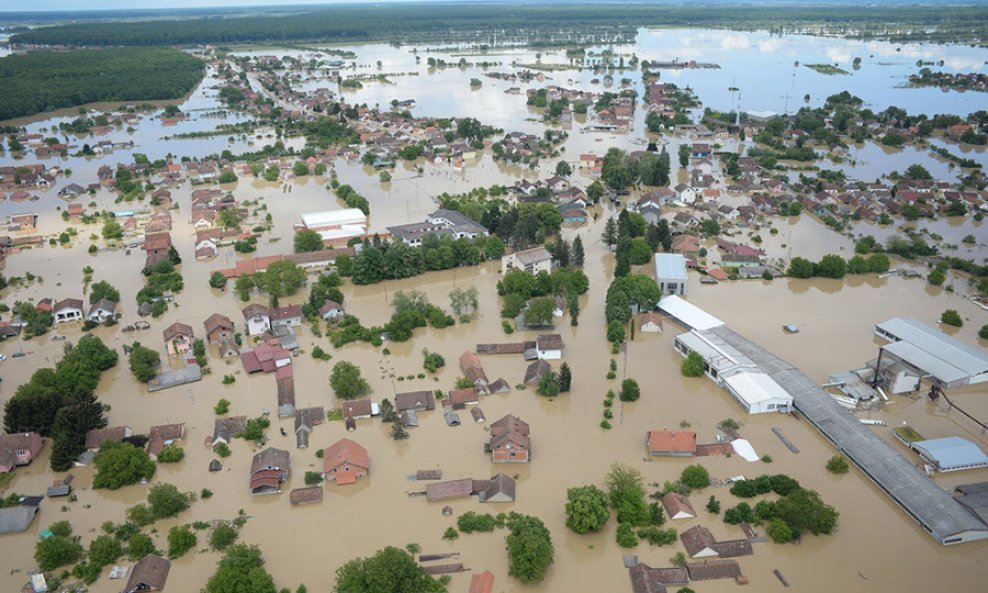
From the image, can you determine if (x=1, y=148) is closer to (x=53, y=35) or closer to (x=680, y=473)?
(x=680, y=473)

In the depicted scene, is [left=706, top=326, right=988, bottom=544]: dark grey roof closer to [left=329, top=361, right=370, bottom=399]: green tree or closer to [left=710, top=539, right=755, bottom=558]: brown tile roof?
[left=710, top=539, right=755, bottom=558]: brown tile roof

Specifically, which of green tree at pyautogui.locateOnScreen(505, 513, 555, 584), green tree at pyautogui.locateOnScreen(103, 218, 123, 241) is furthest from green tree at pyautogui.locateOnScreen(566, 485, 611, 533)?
green tree at pyautogui.locateOnScreen(103, 218, 123, 241)

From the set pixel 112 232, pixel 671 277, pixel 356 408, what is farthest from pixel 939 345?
pixel 112 232

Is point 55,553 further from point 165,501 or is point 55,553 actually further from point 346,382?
→ point 346,382

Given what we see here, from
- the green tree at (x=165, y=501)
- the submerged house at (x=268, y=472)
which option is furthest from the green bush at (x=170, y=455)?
the submerged house at (x=268, y=472)

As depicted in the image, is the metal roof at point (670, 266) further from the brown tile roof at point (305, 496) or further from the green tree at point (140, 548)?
the green tree at point (140, 548)
